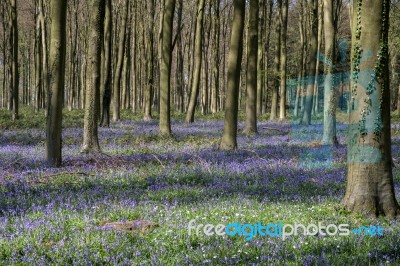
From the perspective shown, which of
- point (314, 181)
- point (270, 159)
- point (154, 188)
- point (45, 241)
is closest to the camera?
point (45, 241)

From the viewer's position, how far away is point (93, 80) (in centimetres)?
1259

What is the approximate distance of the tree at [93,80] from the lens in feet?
41.3

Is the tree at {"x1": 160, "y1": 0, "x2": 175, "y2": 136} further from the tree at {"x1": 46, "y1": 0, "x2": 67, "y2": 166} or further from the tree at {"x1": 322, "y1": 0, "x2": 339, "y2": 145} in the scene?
the tree at {"x1": 46, "y1": 0, "x2": 67, "y2": 166}

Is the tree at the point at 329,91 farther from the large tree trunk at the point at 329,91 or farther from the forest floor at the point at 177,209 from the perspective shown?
the forest floor at the point at 177,209

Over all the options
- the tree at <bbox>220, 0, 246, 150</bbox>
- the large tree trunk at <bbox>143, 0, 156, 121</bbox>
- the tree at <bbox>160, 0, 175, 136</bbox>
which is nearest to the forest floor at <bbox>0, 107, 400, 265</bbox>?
the tree at <bbox>220, 0, 246, 150</bbox>

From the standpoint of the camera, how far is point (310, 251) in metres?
4.97

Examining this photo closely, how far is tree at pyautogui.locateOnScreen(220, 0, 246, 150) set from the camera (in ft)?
Answer: 45.2

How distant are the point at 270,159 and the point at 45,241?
750 centimetres

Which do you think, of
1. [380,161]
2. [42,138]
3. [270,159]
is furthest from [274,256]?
[42,138]

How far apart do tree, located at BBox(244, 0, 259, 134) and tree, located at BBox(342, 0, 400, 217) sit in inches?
460

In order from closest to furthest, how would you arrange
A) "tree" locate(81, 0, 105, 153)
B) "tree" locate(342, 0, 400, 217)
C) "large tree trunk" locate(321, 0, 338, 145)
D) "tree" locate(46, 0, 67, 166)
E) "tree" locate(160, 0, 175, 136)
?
"tree" locate(342, 0, 400, 217)
"tree" locate(46, 0, 67, 166)
"tree" locate(81, 0, 105, 153)
"large tree trunk" locate(321, 0, 338, 145)
"tree" locate(160, 0, 175, 136)

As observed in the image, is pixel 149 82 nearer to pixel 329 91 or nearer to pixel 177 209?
pixel 329 91

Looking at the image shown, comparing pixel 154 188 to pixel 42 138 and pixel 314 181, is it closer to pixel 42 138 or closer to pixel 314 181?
pixel 314 181

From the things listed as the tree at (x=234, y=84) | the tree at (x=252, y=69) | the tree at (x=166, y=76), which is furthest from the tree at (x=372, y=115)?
the tree at (x=166, y=76)
